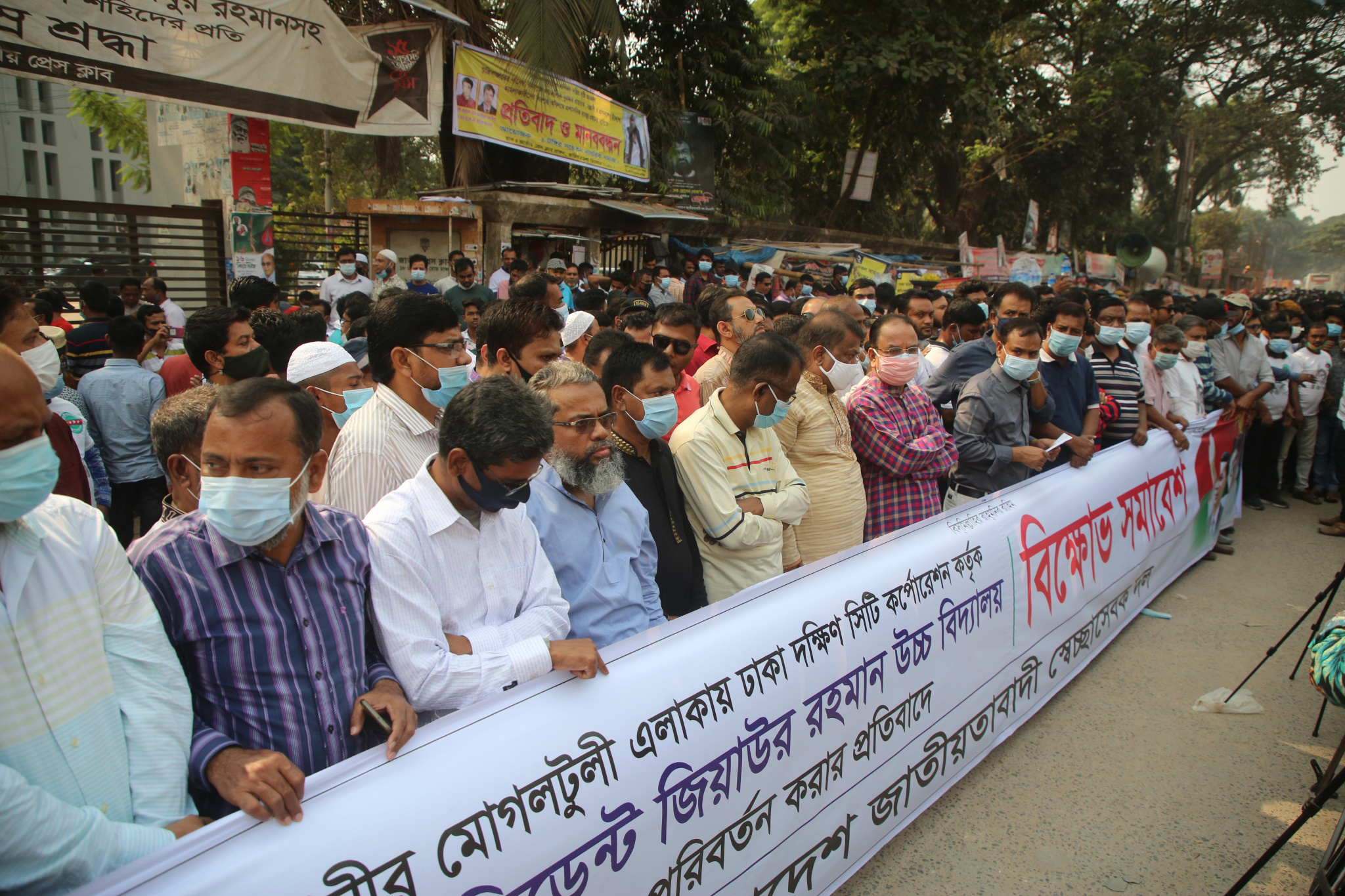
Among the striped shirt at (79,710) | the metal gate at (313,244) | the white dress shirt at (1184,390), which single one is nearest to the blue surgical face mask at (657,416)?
the striped shirt at (79,710)

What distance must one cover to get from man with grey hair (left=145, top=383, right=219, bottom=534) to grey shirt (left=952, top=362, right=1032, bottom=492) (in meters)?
3.69

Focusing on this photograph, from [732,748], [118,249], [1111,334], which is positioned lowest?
[732,748]

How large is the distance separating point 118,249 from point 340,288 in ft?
7.59

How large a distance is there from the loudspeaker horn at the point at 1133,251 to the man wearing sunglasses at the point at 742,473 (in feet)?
84.4

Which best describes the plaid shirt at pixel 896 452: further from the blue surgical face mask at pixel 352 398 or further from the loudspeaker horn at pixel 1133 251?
the loudspeaker horn at pixel 1133 251

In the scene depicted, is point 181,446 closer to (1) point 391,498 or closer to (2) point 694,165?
(1) point 391,498

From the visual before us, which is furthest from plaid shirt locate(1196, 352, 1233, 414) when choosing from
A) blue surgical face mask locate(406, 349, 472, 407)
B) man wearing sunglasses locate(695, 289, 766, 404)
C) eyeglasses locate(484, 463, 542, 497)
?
eyeglasses locate(484, 463, 542, 497)

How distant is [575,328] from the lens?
16.9ft

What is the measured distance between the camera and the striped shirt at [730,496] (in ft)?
10.2

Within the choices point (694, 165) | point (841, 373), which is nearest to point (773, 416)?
point (841, 373)

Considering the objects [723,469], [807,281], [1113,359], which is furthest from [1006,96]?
[723,469]

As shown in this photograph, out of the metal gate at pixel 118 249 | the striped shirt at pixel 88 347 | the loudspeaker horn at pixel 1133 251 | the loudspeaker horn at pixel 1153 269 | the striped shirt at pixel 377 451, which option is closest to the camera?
the striped shirt at pixel 377 451

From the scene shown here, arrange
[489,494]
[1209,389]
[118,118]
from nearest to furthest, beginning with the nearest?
[489,494] < [1209,389] < [118,118]

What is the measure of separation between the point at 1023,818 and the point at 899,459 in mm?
1653
